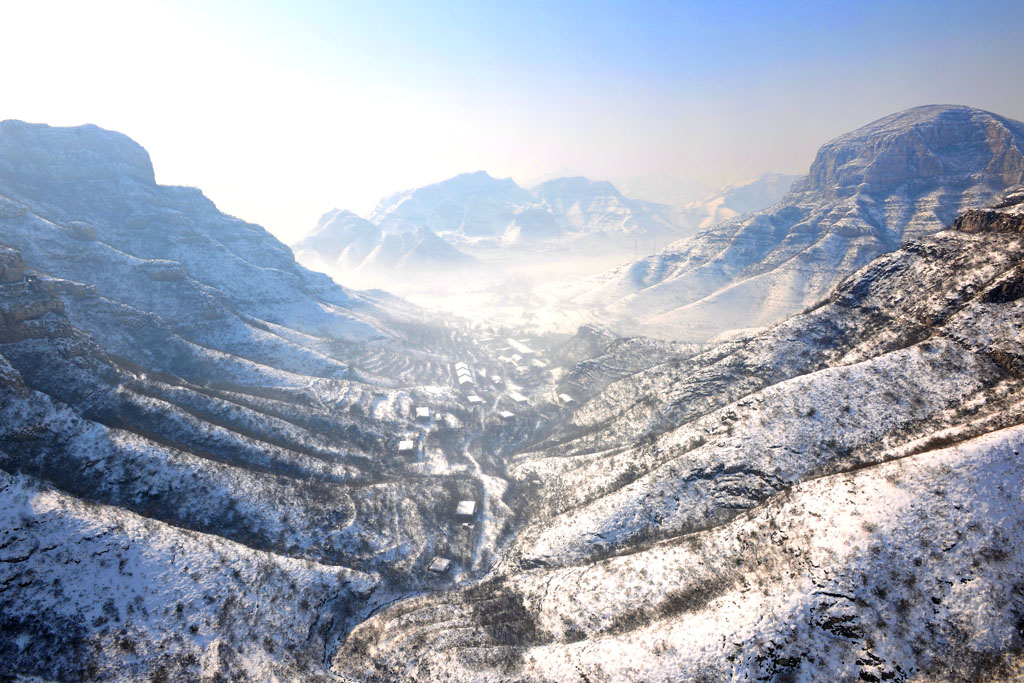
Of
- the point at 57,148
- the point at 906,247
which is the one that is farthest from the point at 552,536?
the point at 57,148

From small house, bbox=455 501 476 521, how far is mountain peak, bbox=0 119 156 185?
154798mm

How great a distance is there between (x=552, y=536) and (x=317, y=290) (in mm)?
130863

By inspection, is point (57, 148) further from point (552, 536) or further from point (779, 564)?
point (779, 564)

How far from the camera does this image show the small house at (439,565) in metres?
48.8

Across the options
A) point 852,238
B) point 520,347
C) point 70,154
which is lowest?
point 520,347

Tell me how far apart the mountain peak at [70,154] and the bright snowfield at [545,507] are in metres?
46.0

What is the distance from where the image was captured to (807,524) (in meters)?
33.2

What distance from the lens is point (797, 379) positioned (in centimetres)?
5109

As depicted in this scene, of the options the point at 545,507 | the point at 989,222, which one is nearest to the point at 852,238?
the point at 989,222

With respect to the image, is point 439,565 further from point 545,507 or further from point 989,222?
point 989,222

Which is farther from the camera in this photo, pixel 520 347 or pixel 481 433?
pixel 520 347

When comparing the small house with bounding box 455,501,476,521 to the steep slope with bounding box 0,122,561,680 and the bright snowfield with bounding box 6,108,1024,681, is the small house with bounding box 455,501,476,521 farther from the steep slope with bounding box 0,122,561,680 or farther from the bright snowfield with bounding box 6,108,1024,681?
the steep slope with bounding box 0,122,561,680

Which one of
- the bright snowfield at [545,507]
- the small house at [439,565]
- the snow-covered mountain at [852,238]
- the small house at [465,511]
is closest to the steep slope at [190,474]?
the bright snowfield at [545,507]

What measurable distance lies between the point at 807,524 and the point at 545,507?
33.2 m
